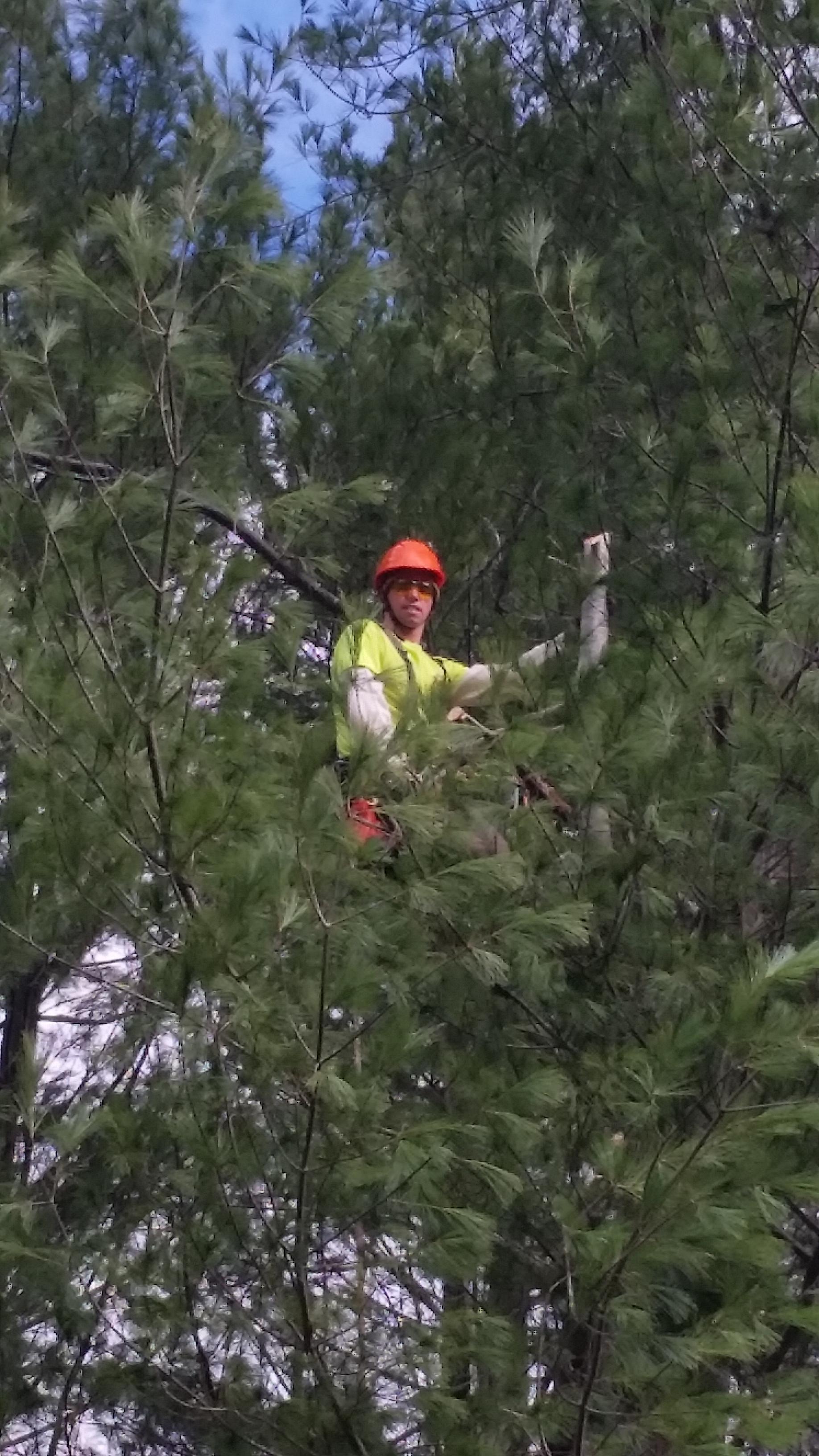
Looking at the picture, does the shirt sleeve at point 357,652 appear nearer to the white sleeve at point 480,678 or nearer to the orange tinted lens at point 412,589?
the white sleeve at point 480,678

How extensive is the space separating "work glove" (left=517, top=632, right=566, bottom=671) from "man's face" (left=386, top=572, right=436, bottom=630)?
0.68 metres

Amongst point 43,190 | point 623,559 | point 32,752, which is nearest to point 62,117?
point 43,190

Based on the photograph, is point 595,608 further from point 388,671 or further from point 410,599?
point 388,671

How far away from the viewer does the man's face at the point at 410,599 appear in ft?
14.6

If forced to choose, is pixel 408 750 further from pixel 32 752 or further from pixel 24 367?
pixel 24 367

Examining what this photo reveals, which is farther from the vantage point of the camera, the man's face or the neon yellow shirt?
the man's face

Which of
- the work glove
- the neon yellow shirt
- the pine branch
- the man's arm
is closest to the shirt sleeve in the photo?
the neon yellow shirt

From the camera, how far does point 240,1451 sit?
135 inches

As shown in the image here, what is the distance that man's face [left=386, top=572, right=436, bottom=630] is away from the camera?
14.6 feet

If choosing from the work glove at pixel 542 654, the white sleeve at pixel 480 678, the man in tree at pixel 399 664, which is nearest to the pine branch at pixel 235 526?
the man in tree at pixel 399 664

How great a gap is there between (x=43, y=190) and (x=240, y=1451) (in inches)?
156

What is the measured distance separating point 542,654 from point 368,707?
0.62 metres

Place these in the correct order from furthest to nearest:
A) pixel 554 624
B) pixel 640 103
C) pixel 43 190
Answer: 1. pixel 43 190
2. pixel 554 624
3. pixel 640 103

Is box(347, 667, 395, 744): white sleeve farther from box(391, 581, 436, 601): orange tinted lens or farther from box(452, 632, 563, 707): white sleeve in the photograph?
box(391, 581, 436, 601): orange tinted lens
